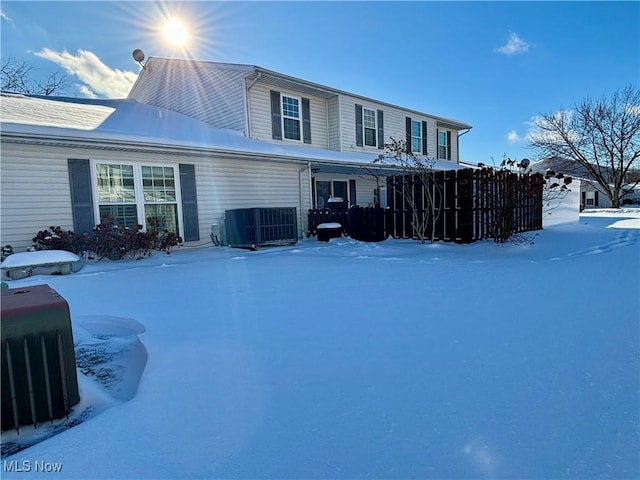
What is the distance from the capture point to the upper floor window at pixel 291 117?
1237 cm

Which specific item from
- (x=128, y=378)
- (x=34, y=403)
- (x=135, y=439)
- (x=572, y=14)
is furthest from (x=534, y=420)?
(x=572, y=14)

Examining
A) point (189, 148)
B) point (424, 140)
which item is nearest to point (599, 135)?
point (424, 140)

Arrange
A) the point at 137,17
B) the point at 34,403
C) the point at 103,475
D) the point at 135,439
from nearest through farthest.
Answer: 1. the point at 103,475
2. the point at 135,439
3. the point at 34,403
4. the point at 137,17

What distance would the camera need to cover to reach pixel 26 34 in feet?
33.6

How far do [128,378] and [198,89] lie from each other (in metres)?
12.6

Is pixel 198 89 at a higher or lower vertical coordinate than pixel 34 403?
higher

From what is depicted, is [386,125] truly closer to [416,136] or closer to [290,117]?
[416,136]

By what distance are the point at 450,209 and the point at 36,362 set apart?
28.1ft

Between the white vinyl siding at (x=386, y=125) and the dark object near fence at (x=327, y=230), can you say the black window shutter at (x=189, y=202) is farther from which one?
the white vinyl siding at (x=386, y=125)

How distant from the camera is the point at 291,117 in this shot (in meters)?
12.6

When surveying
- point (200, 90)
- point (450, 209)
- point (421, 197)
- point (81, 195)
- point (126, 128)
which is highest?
point (200, 90)

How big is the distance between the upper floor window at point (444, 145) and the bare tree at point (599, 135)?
15201 mm

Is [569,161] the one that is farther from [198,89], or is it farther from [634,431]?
[634,431]

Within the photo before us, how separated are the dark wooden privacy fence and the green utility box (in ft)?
27.1
